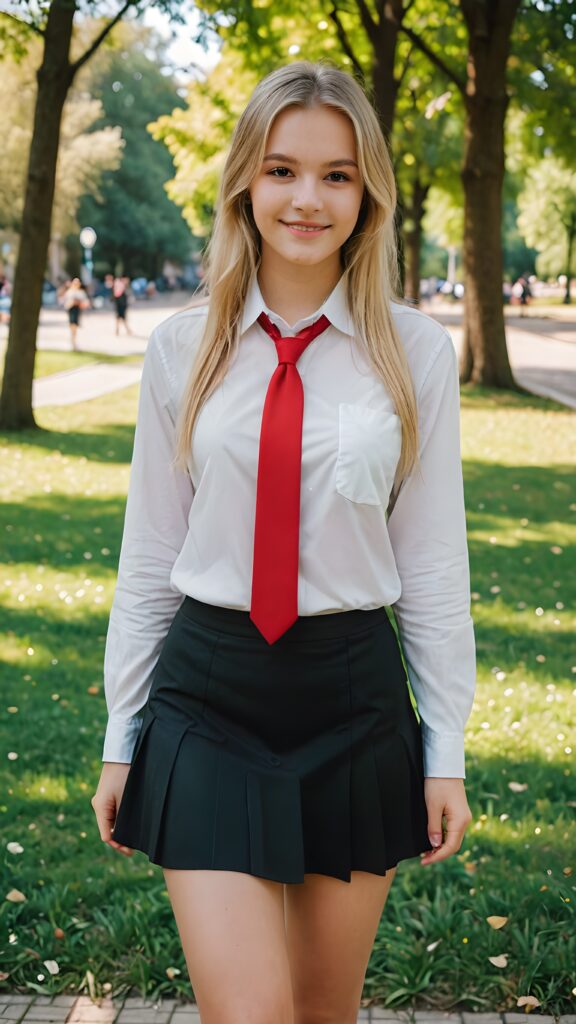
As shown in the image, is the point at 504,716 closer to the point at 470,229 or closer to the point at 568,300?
the point at 470,229

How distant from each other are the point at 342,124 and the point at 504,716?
3849mm

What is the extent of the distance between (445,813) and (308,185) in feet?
4.18

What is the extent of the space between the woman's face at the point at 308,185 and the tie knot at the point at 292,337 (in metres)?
0.12

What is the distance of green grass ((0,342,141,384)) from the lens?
2425 cm

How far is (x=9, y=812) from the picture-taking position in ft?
15.8

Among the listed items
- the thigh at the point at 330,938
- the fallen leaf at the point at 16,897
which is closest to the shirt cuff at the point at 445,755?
the thigh at the point at 330,938

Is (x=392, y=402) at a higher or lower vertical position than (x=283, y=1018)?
higher

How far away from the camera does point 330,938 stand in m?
2.43

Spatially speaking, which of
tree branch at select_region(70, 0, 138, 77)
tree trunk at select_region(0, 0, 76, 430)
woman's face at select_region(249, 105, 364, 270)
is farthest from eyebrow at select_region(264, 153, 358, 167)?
tree branch at select_region(70, 0, 138, 77)

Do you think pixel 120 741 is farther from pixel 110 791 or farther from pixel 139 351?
pixel 139 351

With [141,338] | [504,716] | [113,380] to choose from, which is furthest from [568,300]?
[504,716]

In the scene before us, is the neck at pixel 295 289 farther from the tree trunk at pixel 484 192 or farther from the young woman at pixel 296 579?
the tree trunk at pixel 484 192

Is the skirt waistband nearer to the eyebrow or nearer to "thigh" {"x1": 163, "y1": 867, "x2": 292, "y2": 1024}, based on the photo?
"thigh" {"x1": 163, "y1": 867, "x2": 292, "y2": 1024}

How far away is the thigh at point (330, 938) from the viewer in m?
2.42
